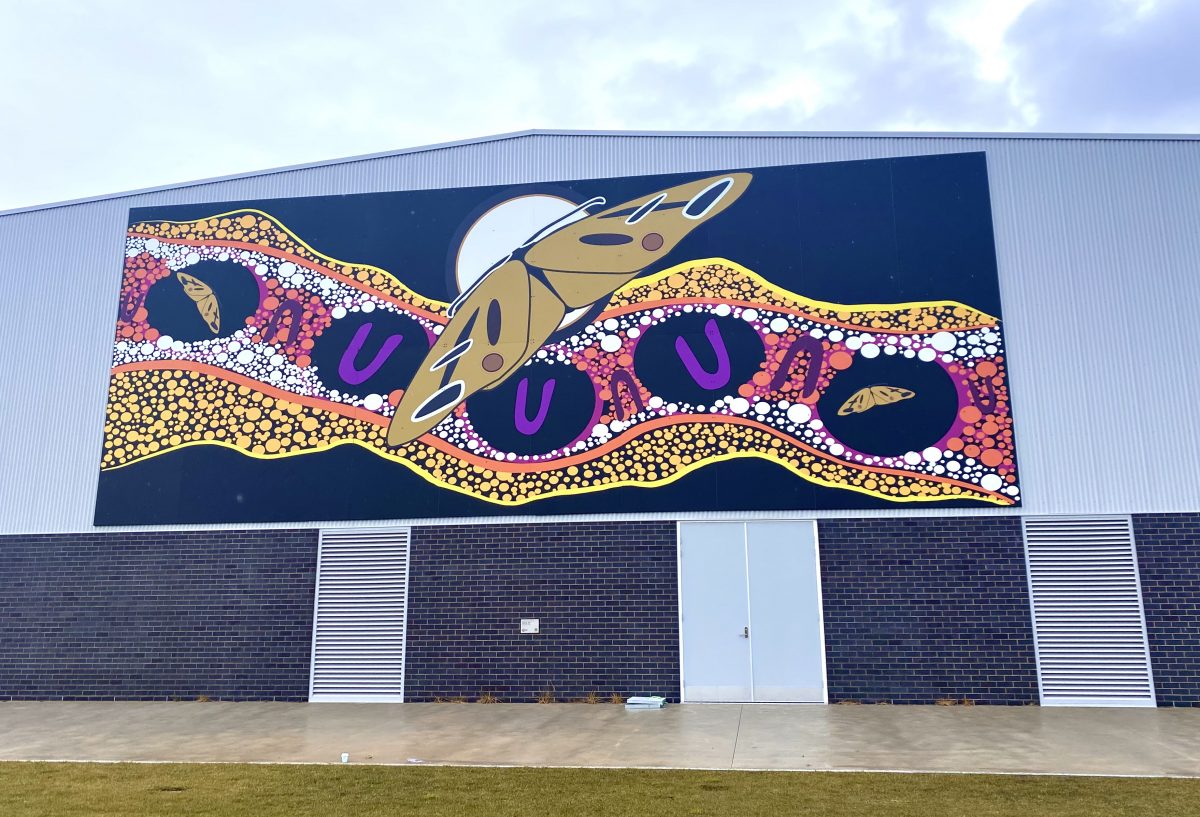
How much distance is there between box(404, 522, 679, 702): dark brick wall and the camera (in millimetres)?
15164

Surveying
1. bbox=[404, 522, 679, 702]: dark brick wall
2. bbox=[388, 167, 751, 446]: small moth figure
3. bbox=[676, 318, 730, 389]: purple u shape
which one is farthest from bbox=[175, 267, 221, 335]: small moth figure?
bbox=[676, 318, 730, 389]: purple u shape

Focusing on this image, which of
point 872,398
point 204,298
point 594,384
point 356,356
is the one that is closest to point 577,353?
point 594,384

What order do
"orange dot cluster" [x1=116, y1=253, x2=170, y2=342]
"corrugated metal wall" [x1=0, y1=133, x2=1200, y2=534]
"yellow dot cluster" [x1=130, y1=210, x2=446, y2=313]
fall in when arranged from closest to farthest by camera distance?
"corrugated metal wall" [x1=0, y1=133, x2=1200, y2=534], "yellow dot cluster" [x1=130, y1=210, x2=446, y2=313], "orange dot cluster" [x1=116, y1=253, x2=170, y2=342]

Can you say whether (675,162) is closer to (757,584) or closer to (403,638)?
(757,584)

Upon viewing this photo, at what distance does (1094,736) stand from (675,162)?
11.0 m

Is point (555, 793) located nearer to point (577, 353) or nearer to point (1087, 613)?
point (577, 353)

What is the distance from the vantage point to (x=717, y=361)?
16.0 metres

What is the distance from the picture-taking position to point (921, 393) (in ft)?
50.6

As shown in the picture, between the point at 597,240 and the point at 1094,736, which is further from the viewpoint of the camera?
the point at 597,240

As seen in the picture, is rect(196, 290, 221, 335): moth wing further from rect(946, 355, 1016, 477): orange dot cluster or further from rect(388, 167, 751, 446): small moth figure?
rect(946, 355, 1016, 477): orange dot cluster

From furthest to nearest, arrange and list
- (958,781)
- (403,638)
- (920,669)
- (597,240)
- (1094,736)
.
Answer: (597,240) → (403,638) → (920,669) → (1094,736) → (958,781)

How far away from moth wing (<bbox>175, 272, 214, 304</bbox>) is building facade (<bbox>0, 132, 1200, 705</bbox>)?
5cm

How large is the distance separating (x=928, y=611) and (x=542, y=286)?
8262mm

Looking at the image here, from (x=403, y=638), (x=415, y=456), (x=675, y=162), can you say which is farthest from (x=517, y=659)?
(x=675, y=162)
